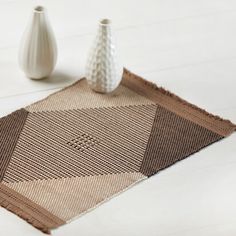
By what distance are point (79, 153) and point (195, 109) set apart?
34 cm

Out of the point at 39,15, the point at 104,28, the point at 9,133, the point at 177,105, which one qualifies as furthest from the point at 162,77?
the point at 9,133

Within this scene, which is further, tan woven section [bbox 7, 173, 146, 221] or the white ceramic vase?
the white ceramic vase

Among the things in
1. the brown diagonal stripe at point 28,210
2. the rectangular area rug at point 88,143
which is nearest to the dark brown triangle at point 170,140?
the rectangular area rug at point 88,143

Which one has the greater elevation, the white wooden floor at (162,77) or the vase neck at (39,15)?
the vase neck at (39,15)

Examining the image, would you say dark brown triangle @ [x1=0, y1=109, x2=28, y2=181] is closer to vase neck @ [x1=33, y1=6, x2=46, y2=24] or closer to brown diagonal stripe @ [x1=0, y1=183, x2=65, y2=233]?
brown diagonal stripe @ [x1=0, y1=183, x2=65, y2=233]

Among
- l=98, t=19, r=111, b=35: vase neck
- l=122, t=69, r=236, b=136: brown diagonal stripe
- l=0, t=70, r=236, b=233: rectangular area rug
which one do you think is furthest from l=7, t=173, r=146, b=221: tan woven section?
l=98, t=19, r=111, b=35: vase neck

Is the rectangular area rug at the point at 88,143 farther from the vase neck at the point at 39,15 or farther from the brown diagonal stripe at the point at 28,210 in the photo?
the vase neck at the point at 39,15

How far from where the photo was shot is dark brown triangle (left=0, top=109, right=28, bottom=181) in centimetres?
213

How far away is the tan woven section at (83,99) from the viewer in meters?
2.34

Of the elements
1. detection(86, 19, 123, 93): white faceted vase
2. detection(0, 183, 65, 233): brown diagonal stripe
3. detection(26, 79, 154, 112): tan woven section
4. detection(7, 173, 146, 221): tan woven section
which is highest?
detection(86, 19, 123, 93): white faceted vase

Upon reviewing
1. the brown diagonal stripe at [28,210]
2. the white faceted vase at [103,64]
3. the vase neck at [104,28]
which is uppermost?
the vase neck at [104,28]

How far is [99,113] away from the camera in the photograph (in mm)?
2328

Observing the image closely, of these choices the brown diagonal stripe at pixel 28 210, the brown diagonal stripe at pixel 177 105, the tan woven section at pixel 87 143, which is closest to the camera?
the brown diagonal stripe at pixel 28 210

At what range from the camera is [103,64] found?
2350 mm
